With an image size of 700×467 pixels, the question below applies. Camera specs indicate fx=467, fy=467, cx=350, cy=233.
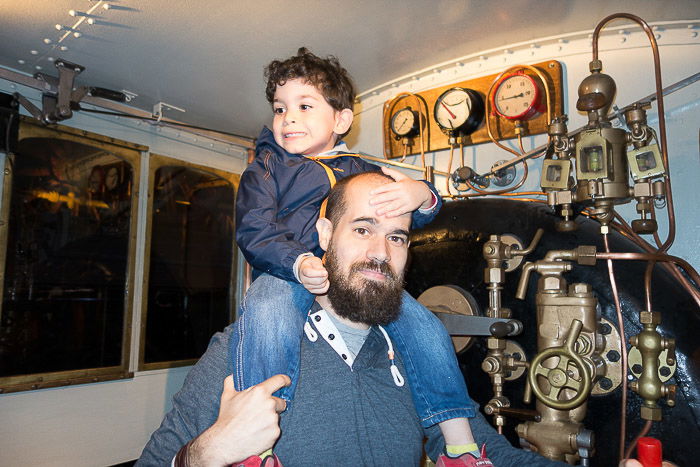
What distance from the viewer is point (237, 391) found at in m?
1.27

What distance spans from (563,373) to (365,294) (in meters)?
0.73

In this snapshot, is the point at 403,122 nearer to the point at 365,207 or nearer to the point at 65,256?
the point at 365,207

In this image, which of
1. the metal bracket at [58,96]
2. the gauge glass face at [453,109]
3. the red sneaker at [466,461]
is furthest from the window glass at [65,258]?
the red sneaker at [466,461]

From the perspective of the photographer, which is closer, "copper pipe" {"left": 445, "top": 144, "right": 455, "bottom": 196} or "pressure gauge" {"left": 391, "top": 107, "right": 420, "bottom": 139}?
"copper pipe" {"left": 445, "top": 144, "right": 455, "bottom": 196}

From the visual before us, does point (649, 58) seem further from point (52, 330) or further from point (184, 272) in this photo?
point (52, 330)

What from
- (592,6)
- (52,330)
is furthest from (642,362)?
(52,330)

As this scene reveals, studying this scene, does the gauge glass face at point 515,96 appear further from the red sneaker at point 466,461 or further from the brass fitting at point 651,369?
the red sneaker at point 466,461

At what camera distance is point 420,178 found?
274cm

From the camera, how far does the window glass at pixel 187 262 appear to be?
11.6 ft

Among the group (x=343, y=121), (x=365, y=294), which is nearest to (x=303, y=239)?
(x=365, y=294)

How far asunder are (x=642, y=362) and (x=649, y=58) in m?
1.43

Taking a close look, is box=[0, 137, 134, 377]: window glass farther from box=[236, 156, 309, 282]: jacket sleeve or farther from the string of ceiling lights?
box=[236, 156, 309, 282]: jacket sleeve

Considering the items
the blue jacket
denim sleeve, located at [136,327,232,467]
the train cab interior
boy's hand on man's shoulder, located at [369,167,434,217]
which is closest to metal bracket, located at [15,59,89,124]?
the train cab interior

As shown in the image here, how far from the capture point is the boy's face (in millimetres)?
1694
